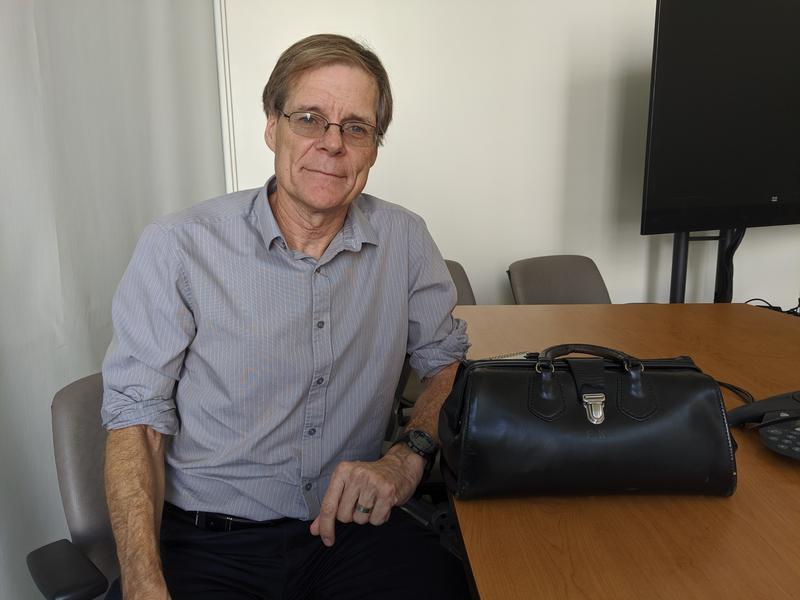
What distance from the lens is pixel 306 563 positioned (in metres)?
1.16

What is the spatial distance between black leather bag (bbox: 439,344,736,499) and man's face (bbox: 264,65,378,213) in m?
0.55

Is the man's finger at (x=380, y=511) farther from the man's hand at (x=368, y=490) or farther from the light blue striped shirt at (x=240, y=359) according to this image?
the light blue striped shirt at (x=240, y=359)

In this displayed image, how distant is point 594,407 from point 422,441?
0.45 m

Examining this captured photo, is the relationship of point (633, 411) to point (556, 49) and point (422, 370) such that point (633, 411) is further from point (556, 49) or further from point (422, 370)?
point (556, 49)

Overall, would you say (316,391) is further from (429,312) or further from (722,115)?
(722,115)

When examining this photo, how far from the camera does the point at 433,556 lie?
1.18 m

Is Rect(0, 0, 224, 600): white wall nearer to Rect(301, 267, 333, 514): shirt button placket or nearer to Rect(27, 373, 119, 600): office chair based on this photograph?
Rect(27, 373, 119, 600): office chair

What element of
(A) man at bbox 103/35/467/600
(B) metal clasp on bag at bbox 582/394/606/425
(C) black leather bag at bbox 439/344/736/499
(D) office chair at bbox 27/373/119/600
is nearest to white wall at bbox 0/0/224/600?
(D) office chair at bbox 27/373/119/600

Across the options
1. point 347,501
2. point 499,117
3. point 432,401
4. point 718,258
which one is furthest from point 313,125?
point 718,258

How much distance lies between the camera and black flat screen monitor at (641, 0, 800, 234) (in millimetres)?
2791

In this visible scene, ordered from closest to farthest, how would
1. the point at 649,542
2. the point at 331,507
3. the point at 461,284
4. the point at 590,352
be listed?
1. the point at 649,542
2. the point at 590,352
3. the point at 331,507
4. the point at 461,284

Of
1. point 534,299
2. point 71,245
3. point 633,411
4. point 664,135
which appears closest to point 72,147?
point 71,245

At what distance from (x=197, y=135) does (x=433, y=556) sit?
230 cm

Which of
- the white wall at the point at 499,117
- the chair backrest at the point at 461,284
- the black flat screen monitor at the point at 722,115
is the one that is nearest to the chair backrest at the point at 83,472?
the chair backrest at the point at 461,284
